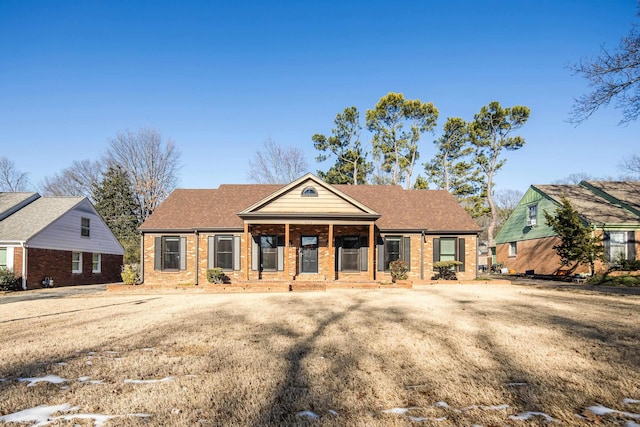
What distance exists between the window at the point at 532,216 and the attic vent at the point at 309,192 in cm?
1757

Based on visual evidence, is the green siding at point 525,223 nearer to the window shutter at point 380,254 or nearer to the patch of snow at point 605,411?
the window shutter at point 380,254

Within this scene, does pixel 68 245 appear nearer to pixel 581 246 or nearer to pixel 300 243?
pixel 300 243

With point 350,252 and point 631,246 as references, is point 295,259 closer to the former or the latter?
point 350,252

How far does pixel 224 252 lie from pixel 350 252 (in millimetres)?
6422

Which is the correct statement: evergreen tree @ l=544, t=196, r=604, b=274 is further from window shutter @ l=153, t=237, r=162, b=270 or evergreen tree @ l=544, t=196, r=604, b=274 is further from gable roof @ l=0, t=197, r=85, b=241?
gable roof @ l=0, t=197, r=85, b=241

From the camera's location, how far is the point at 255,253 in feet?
66.5

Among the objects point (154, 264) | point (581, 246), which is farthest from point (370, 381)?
point (581, 246)

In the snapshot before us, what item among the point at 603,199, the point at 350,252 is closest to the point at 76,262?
the point at 350,252

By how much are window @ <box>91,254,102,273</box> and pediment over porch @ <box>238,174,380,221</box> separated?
14.1m

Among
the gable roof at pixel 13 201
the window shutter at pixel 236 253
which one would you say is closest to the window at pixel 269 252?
the window shutter at pixel 236 253

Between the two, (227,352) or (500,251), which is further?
(500,251)

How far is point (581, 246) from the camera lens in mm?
20656

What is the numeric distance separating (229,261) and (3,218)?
45.1 feet

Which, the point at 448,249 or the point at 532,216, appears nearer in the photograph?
the point at 448,249
